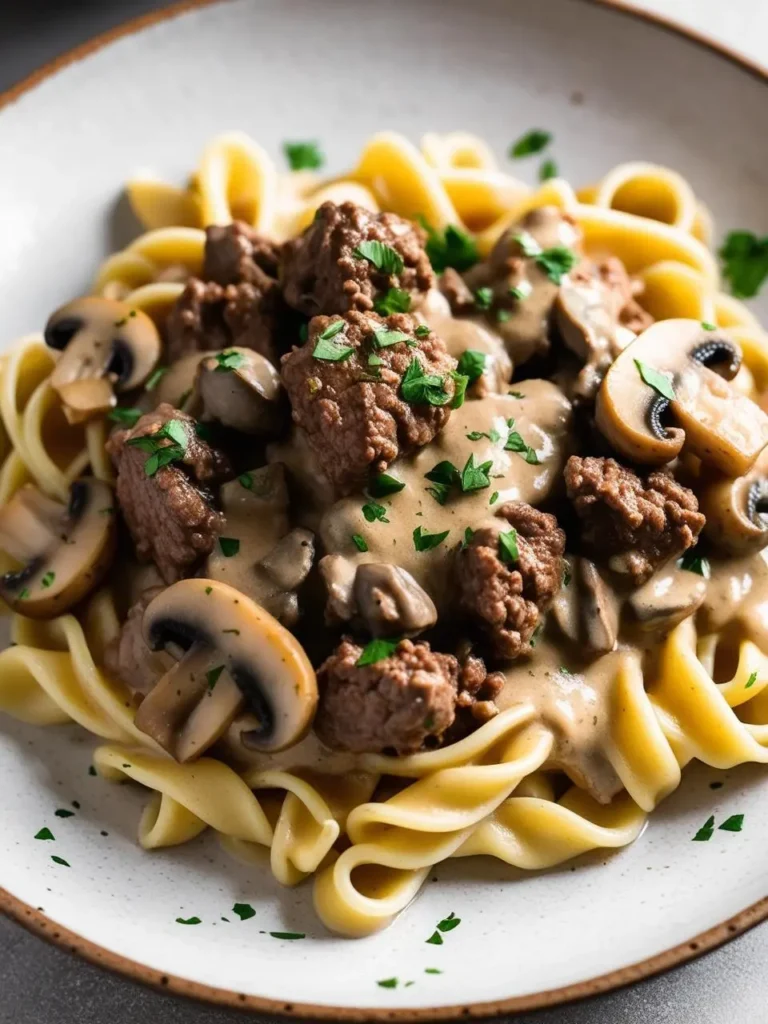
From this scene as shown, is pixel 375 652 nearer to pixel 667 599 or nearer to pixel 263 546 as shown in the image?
pixel 263 546

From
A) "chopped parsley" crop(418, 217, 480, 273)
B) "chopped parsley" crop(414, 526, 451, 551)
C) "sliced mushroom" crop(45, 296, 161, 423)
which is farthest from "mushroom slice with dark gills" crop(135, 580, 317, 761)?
"chopped parsley" crop(418, 217, 480, 273)

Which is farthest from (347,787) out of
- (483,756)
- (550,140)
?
(550,140)

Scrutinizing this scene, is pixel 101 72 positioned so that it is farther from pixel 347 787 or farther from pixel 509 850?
pixel 509 850

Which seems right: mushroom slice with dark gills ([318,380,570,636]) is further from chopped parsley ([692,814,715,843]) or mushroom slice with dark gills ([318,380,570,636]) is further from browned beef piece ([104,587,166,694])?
chopped parsley ([692,814,715,843])

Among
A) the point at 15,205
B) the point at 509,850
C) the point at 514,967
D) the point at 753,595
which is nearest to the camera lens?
the point at 514,967

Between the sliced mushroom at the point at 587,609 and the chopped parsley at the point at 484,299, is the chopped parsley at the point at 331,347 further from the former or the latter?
the sliced mushroom at the point at 587,609

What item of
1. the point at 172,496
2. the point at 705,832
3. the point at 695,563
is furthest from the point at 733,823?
the point at 172,496

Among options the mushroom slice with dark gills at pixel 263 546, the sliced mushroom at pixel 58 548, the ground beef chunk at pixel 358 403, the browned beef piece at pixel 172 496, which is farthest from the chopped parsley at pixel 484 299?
the sliced mushroom at pixel 58 548
